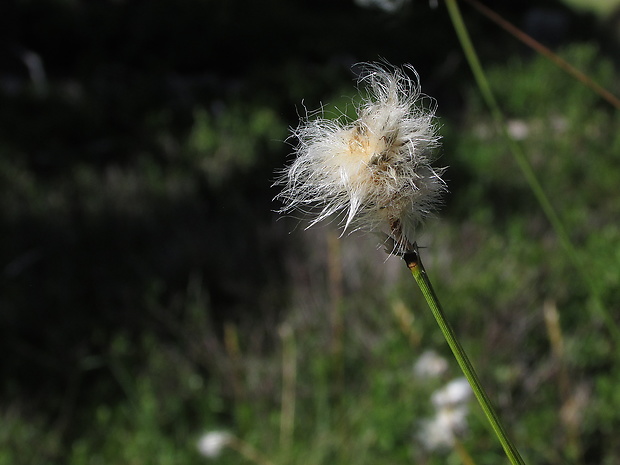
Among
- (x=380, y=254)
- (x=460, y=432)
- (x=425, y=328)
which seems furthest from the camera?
(x=380, y=254)

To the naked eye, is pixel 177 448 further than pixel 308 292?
No

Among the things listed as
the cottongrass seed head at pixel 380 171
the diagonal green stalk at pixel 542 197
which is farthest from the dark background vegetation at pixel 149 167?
the cottongrass seed head at pixel 380 171

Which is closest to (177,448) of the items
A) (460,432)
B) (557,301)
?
(460,432)

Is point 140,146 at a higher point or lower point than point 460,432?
higher

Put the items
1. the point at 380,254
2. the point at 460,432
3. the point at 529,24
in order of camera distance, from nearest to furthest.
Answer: the point at 460,432, the point at 380,254, the point at 529,24

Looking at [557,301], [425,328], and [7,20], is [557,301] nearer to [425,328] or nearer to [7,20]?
[425,328]

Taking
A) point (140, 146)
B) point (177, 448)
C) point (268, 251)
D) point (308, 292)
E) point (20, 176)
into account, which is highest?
point (140, 146)

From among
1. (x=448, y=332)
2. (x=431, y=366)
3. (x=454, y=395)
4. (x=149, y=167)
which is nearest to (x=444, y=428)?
(x=454, y=395)
